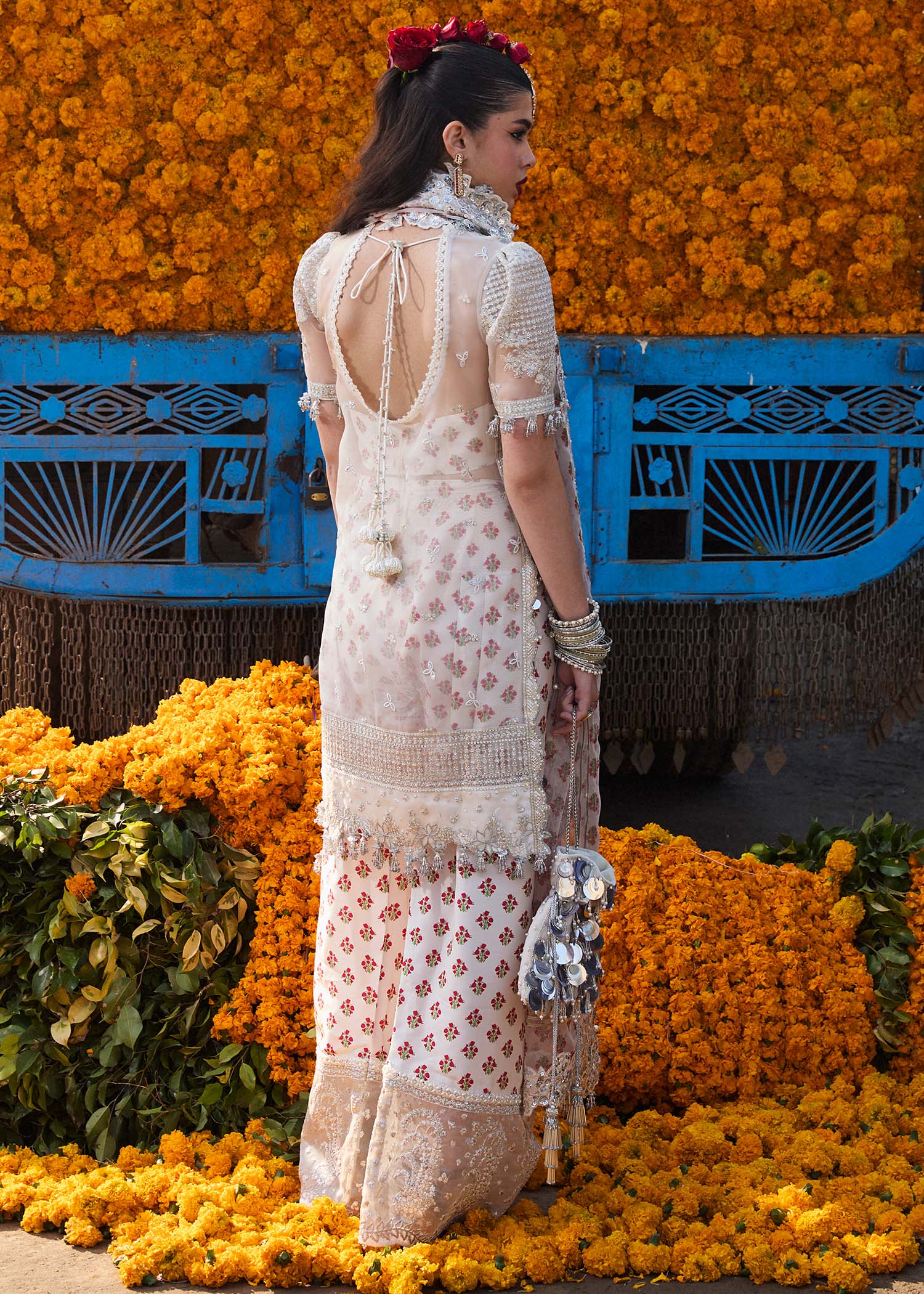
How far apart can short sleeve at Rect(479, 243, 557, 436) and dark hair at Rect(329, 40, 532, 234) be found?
Result: 0.24 meters

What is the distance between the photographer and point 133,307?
4.11 m

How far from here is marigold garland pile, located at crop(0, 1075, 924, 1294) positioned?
244 cm

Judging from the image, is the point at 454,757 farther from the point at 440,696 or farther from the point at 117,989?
the point at 117,989

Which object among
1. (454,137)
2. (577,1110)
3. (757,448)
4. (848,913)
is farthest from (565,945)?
(757,448)

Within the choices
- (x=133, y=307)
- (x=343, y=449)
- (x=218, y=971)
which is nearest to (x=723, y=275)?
(x=133, y=307)

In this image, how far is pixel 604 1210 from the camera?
2.65m

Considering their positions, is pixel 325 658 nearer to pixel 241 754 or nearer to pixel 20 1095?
pixel 241 754

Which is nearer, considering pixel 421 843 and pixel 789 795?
pixel 421 843

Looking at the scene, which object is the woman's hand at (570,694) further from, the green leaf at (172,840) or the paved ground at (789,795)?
the paved ground at (789,795)

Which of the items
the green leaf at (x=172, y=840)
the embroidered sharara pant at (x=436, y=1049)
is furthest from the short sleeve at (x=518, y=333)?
the green leaf at (x=172, y=840)

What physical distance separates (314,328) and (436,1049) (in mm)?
1326

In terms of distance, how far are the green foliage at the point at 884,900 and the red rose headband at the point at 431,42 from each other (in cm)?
203

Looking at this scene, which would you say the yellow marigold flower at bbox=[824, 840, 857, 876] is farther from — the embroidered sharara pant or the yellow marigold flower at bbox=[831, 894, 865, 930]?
the embroidered sharara pant

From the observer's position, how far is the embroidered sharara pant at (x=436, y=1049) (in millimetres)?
2420
